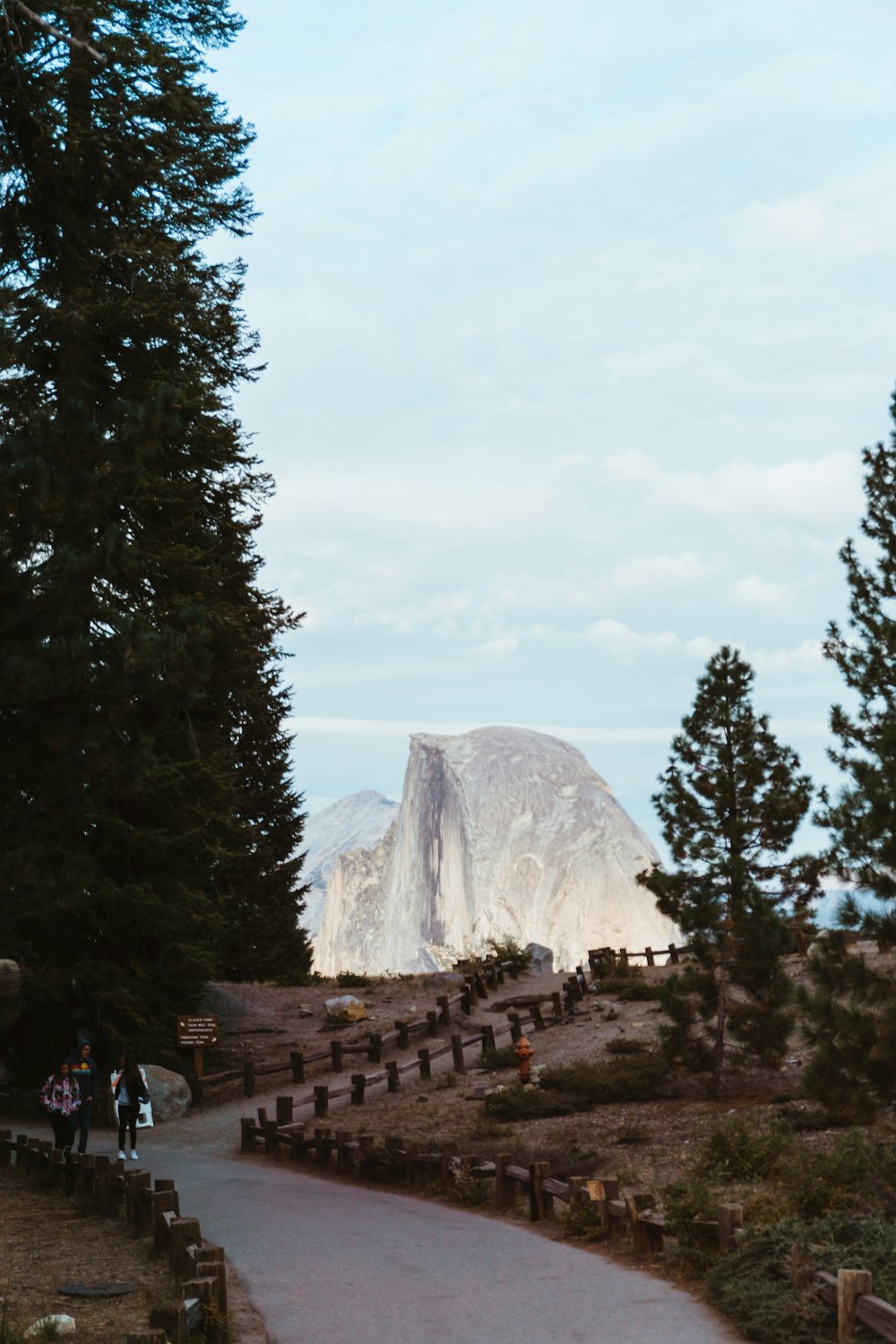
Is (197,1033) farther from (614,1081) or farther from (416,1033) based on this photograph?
(614,1081)

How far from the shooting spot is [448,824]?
252 feet

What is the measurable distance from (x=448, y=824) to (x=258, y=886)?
1445 inches

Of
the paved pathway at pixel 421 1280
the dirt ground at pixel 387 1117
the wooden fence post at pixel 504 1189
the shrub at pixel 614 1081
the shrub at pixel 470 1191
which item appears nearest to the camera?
the paved pathway at pixel 421 1280

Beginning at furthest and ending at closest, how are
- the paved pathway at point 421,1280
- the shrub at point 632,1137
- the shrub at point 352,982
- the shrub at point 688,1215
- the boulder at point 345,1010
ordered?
the shrub at point 352,982
the boulder at point 345,1010
the shrub at point 632,1137
the shrub at point 688,1215
the paved pathway at point 421,1280

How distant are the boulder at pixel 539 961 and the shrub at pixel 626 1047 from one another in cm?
1986

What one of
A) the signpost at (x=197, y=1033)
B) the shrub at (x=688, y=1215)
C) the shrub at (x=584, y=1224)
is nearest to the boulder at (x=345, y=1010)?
the signpost at (x=197, y=1033)

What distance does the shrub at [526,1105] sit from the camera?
815 inches

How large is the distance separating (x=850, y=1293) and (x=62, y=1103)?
1249 centimetres

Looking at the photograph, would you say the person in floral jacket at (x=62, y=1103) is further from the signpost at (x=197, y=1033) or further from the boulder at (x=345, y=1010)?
the boulder at (x=345, y=1010)

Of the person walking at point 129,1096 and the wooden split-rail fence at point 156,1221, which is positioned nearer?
the wooden split-rail fence at point 156,1221

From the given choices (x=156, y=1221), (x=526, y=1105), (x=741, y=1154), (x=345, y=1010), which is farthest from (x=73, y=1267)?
(x=345, y=1010)

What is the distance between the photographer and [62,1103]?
1772 cm

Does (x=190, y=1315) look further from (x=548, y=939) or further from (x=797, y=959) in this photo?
(x=548, y=939)

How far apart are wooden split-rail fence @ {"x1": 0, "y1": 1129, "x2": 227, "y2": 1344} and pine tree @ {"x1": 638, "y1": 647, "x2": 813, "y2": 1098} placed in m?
9.72
